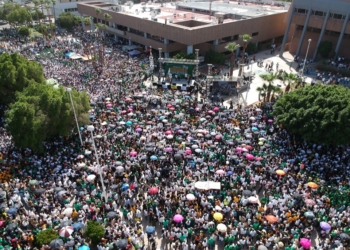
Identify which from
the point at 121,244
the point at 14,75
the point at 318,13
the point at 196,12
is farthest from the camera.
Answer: the point at 196,12

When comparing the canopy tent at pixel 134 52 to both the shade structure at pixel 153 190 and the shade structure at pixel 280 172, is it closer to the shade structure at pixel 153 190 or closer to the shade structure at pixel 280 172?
the shade structure at pixel 153 190

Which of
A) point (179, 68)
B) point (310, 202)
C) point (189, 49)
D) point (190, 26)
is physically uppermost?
point (190, 26)

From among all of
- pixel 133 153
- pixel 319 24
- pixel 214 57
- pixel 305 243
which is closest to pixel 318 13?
pixel 319 24

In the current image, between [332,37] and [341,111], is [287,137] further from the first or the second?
[332,37]

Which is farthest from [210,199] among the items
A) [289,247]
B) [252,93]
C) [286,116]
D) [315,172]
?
[252,93]

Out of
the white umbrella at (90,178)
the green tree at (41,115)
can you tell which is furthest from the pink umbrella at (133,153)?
the green tree at (41,115)

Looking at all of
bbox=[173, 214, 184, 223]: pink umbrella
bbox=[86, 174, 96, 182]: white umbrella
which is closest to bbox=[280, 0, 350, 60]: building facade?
bbox=[173, 214, 184, 223]: pink umbrella

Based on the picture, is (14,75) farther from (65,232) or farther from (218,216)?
(218,216)
